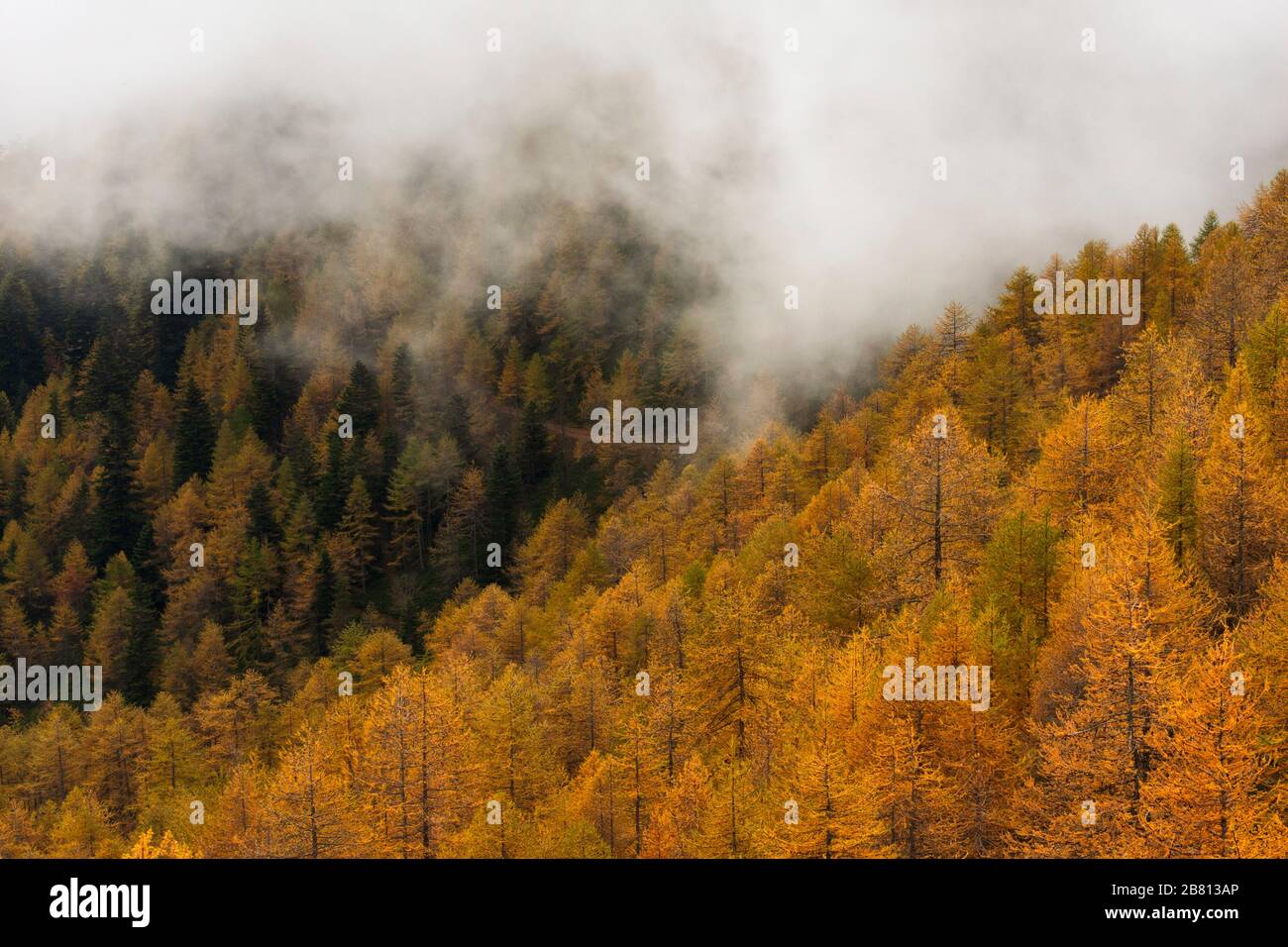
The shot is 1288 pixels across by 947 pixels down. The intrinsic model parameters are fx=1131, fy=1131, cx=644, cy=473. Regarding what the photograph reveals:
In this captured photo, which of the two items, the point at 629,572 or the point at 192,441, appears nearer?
the point at 629,572

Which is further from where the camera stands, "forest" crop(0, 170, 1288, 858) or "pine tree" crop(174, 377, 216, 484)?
"pine tree" crop(174, 377, 216, 484)

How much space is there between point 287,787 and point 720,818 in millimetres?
13978

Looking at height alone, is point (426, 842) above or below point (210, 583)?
below

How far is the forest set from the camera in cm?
2952

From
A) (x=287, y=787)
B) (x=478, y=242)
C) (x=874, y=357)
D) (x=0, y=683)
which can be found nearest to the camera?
(x=287, y=787)

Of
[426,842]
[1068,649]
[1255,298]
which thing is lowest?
[426,842]

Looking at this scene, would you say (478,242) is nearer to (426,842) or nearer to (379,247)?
(379,247)

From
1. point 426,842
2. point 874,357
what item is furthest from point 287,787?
point 874,357

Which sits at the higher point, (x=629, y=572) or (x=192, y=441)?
(x=192, y=441)

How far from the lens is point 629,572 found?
76562mm

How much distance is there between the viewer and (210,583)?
11088cm

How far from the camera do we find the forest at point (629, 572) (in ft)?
96.8

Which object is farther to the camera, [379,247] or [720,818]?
[379,247]

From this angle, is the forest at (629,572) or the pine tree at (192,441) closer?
the forest at (629,572)
